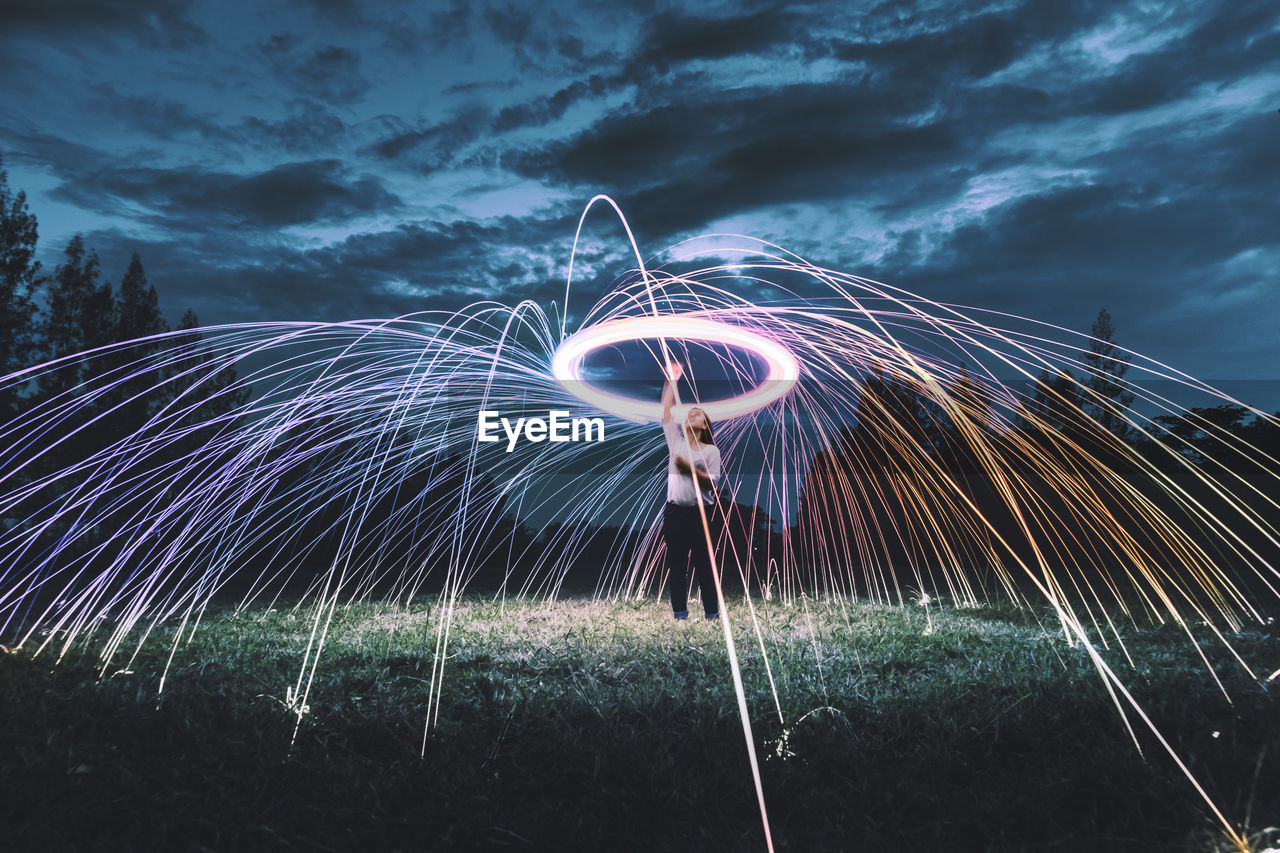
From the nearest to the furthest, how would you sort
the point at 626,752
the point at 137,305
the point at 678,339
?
the point at 626,752, the point at 678,339, the point at 137,305

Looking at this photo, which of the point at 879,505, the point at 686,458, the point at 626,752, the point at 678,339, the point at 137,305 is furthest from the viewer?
the point at 137,305

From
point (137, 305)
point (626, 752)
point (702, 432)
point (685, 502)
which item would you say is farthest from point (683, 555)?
point (137, 305)

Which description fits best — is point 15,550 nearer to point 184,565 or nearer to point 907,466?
point 184,565

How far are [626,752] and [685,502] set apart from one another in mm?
3382

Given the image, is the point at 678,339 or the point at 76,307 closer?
the point at 678,339

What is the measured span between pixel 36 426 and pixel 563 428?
33.9ft

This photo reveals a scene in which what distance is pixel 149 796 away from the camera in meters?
2.94

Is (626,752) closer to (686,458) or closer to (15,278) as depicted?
(686,458)

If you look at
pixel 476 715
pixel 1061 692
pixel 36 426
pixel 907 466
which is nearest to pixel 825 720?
pixel 1061 692

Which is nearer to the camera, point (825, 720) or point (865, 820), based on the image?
point (865, 820)

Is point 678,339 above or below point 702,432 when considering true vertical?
above

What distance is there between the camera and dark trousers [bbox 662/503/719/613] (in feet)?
21.3

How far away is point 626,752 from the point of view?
3285mm

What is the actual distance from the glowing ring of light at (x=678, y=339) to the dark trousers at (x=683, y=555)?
90cm
